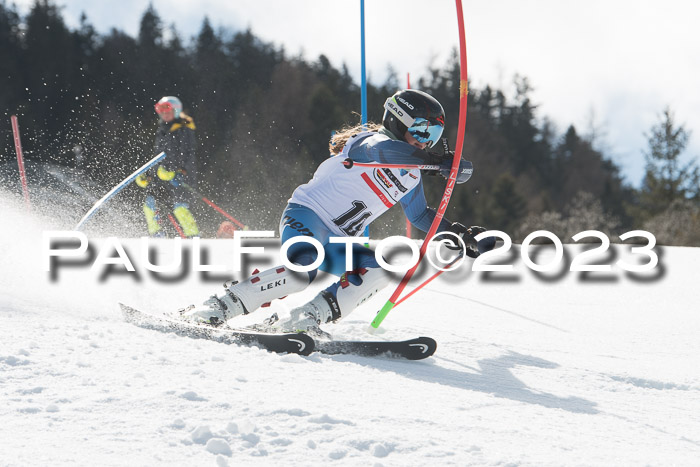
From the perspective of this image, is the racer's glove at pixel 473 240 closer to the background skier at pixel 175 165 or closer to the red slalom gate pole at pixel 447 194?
the red slalom gate pole at pixel 447 194

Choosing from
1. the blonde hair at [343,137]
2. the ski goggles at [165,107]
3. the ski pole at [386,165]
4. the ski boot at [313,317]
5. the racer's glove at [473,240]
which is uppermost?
the ski goggles at [165,107]

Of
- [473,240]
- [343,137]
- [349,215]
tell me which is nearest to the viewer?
[473,240]

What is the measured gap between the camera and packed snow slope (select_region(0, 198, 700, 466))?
1832mm

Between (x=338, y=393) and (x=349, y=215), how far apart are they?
1.44 metres

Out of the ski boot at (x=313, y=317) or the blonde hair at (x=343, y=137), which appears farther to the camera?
the blonde hair at (x=343, y=137)

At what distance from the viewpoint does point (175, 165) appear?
847 centimetres

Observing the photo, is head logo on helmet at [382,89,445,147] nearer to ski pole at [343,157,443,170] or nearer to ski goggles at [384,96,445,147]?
ski goggles at [384,96,445,147]

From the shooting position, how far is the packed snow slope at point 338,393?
1.83 metres

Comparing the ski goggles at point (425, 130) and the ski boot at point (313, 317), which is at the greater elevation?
the ski goggles at point (425, 130)

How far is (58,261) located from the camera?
534 cm

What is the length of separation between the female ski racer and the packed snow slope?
0.41 metres

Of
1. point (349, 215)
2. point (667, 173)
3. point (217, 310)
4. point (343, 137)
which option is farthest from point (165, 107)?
point (667, 173)

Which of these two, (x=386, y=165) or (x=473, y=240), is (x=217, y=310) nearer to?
(x=386, y=165)

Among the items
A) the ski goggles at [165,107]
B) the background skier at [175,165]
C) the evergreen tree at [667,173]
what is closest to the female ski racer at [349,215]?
the background skier at [175,165]
